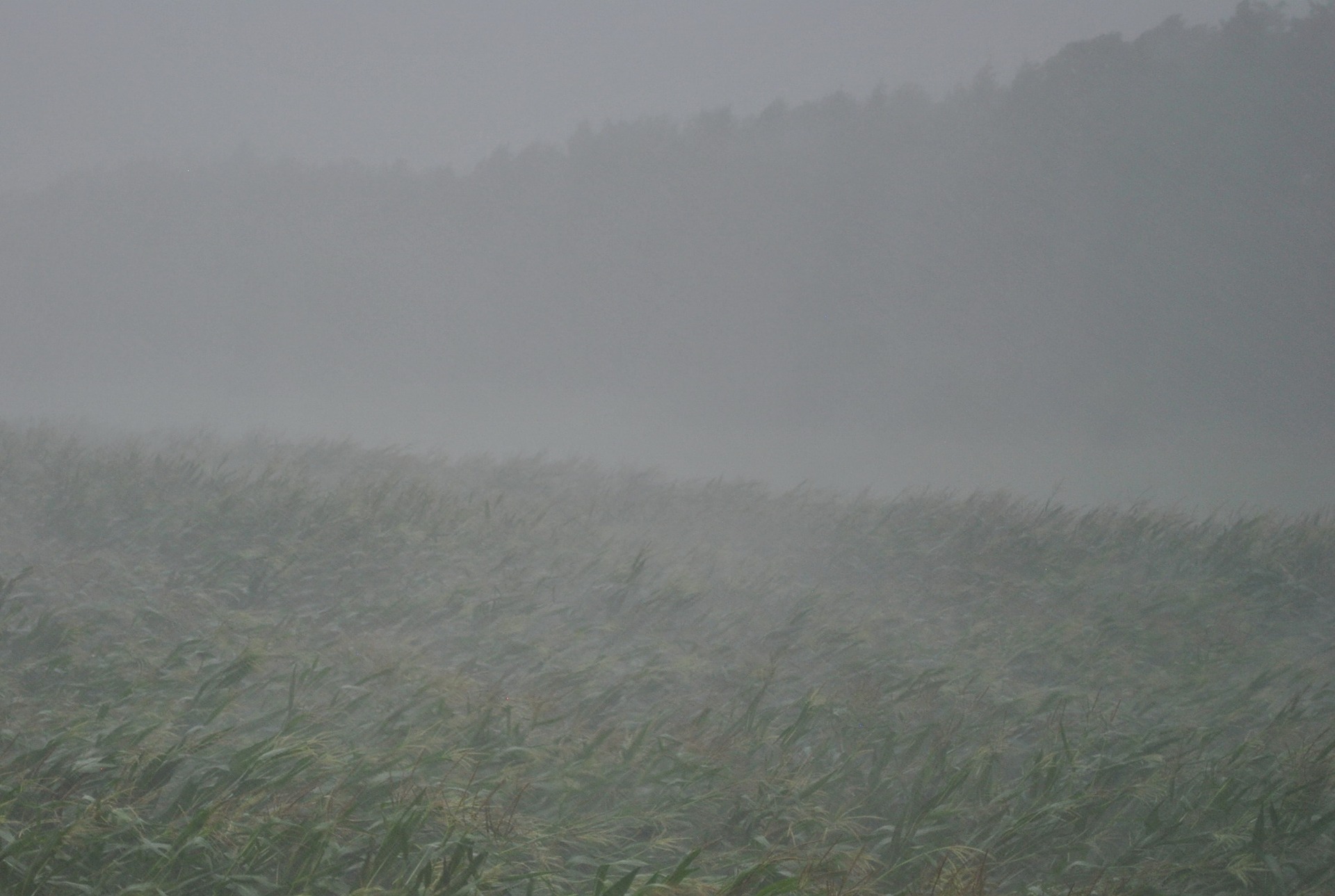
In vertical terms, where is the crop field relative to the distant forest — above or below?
below

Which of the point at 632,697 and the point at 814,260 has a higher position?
the point at 814,260

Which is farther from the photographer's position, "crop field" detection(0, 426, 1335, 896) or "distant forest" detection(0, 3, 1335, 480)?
"distant forest" detection(0, 3, 1335, 480)

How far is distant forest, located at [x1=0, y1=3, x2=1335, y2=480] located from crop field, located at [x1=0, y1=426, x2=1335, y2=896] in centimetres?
1580

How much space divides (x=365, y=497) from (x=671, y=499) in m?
4.01

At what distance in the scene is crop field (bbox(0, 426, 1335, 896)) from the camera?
11.2 ft

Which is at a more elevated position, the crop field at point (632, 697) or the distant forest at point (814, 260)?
the distant forest at point (814, 260)

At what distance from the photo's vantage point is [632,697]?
557 cm

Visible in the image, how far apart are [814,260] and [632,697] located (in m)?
24.7

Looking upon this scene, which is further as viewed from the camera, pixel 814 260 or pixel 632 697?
pixel 814 260

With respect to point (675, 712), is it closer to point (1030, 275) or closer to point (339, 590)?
point (339, 590)

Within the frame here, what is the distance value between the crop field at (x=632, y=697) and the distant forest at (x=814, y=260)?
1580 cm

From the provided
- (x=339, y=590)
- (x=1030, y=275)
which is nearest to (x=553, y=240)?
(x=1030, y=275)

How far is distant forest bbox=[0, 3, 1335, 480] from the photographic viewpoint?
23.3 metres

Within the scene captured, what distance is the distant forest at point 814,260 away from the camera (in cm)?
2334
